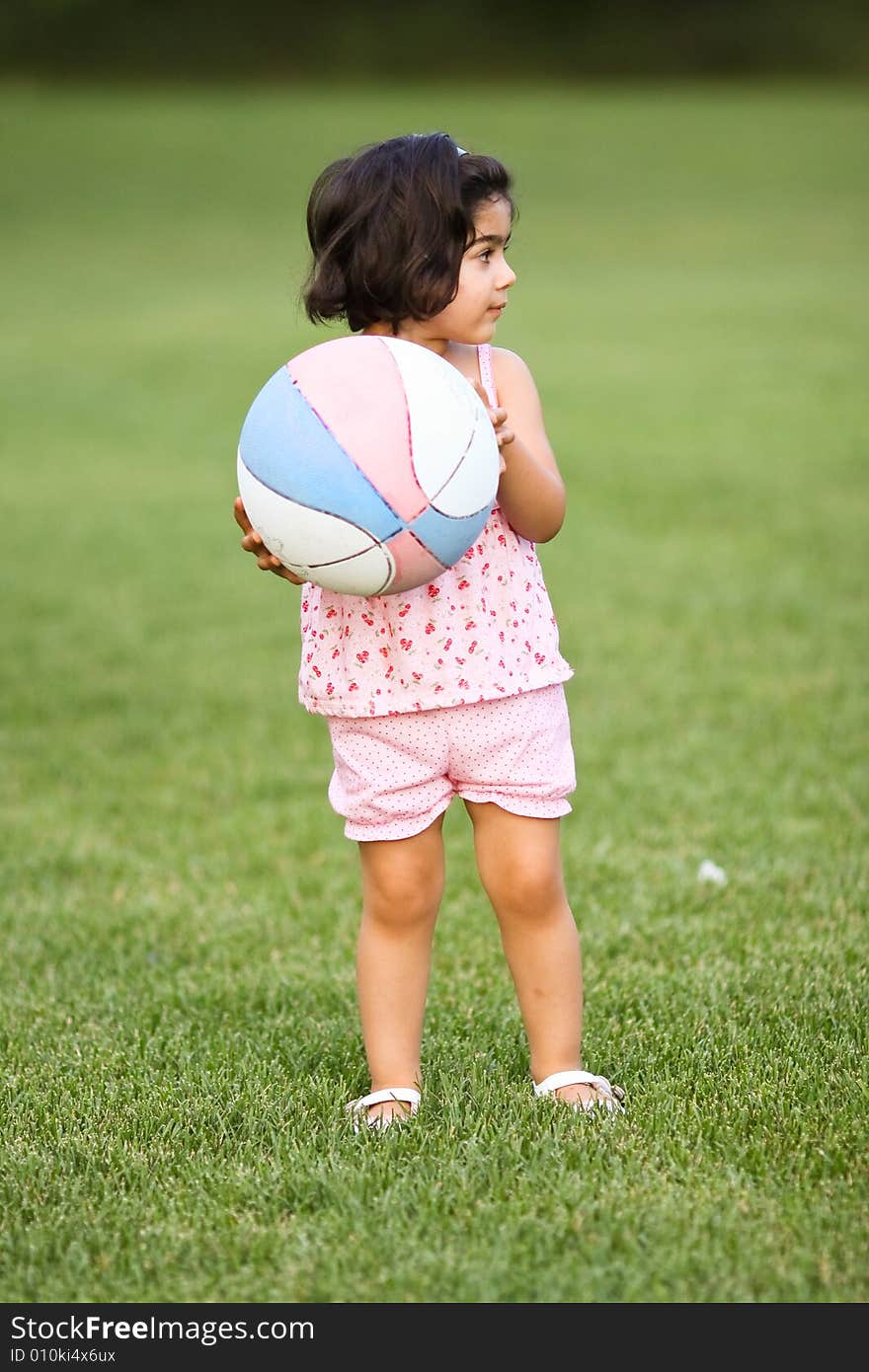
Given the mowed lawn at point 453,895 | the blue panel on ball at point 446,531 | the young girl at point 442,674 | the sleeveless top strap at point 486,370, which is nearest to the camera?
the mowed lawn at point 453,895

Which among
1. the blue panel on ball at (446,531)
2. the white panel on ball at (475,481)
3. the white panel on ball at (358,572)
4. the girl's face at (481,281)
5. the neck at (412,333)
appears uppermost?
the girl's face at (481,281)

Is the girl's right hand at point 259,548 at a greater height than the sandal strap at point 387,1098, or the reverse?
the girl's right hand at point 259,548

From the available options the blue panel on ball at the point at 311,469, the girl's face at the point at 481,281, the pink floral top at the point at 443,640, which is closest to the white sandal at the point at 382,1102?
the pink floral top at the point at 443,640

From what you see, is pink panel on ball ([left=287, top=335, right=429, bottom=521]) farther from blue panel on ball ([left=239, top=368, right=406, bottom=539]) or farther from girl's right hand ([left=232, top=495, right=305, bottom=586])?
girl's right hand ([left=232, top=495, right=305, bottom=586])

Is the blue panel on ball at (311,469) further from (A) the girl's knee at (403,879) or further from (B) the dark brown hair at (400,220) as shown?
(A) the girl's knee at (403,879)

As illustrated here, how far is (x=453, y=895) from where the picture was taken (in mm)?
4664

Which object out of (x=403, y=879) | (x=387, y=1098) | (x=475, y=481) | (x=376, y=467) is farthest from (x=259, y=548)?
(x=387, y=1098)

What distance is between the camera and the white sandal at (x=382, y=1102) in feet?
9.99

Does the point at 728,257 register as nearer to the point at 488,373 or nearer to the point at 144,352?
the point at 144,352

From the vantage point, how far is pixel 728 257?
72.2 feet

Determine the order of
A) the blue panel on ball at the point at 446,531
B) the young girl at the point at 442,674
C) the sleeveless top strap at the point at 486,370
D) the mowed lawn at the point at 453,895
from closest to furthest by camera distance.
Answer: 1. the mowed lawn at the point at 453,895
2. the blue panel on ball at the point at 446,531
3. the young girl at the point at 442,674
4. the sleeveless top strap at the point at 486,370

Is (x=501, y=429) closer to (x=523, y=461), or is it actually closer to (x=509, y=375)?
(x=523, y=461)
